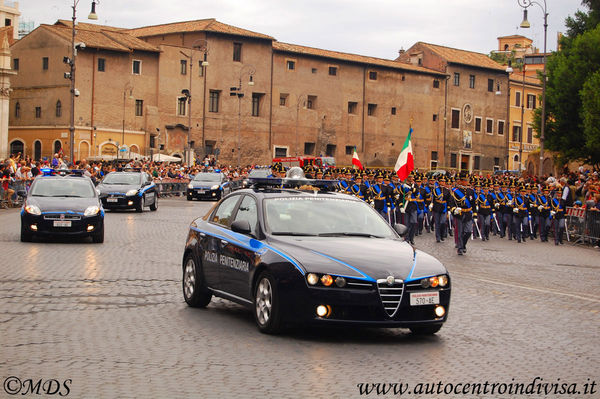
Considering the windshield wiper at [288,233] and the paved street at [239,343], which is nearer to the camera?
the paved street at [239,343]

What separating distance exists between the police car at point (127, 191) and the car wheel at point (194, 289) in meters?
22.6

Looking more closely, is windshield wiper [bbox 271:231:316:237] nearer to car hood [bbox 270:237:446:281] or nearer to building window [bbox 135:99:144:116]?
car hood [bbox 270:237:446:281]

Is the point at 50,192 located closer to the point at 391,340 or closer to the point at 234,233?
the point at 234,233

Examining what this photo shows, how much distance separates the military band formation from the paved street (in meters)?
10.9

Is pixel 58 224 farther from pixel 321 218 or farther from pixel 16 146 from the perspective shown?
pixel 16 146

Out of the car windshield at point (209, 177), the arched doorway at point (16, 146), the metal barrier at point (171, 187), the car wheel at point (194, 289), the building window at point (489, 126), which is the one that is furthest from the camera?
the building window at point (489, 126)

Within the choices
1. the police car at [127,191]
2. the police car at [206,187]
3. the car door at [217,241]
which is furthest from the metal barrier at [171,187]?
the car door at [217,241]

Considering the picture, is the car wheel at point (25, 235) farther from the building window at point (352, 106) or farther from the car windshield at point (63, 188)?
the building window at point (352, 106)

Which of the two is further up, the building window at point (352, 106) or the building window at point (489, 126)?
the building window at point (352, 106)

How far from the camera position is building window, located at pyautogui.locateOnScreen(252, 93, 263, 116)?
87556mm

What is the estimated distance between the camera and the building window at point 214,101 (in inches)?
3327

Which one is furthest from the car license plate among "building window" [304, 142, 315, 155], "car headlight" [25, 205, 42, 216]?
"building window" [304, 142, 315, 155]

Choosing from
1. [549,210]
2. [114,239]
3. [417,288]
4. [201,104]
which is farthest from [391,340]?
[201,104]

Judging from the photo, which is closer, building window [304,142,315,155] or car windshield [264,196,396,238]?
car windshield [264,196,396,238]
